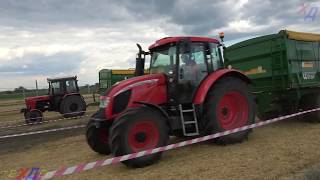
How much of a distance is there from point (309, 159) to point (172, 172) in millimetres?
2338

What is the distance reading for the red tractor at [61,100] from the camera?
20.3 metres

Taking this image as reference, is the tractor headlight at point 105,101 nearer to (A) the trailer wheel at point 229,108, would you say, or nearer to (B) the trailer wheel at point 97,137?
(B) the trailer wheel at point 97,137

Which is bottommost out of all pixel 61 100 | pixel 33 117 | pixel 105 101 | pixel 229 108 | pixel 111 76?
pixel 33 117

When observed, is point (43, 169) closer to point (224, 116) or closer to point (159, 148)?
point (159, 148)

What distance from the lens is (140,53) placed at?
9641mm

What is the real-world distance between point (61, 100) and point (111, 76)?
8663 millimetres

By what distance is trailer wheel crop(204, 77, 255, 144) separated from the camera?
9062 mm

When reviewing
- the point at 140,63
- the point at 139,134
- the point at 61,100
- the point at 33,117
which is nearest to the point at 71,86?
the point at 61,100

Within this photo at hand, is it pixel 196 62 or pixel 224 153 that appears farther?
pixel 196 62

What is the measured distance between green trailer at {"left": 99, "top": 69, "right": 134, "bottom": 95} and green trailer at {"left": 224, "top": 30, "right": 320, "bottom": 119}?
56.7ft

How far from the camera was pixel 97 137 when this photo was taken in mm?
9094

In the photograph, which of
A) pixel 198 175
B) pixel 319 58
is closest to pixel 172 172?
pixel 198 175

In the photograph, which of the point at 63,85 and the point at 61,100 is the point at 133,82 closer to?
the point at 61,100

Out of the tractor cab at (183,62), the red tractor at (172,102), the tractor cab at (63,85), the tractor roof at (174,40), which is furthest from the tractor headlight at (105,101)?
the tractor cab at (63,85)
